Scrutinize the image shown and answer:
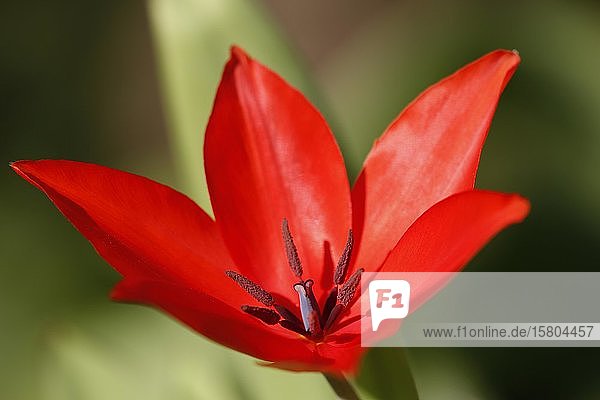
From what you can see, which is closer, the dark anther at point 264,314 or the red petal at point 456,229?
the red petal at point 456,229

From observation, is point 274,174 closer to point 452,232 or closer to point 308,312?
point 308,312

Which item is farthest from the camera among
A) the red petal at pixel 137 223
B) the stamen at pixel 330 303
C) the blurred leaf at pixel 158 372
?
the blurred leaf at pixel 158 372

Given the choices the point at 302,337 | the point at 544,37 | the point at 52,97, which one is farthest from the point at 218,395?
the point at 52,97

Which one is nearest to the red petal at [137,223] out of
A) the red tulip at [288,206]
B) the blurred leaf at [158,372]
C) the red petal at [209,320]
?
the red tulip at [288,206]

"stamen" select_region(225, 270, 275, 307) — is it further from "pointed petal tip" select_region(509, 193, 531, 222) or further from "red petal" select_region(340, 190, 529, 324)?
"pointed petal tip" select_region(509, 193, 531, 222)

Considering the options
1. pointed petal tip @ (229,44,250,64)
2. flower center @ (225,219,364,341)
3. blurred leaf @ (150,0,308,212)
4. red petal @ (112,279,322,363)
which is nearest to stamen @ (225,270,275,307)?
Answer: flower center @ (225,219,364,341)

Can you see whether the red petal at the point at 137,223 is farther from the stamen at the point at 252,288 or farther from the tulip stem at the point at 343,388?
the tulip stem at the point at 343,388

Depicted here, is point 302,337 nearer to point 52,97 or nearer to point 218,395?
point 218,395

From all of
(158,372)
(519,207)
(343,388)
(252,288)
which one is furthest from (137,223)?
(158,372)
